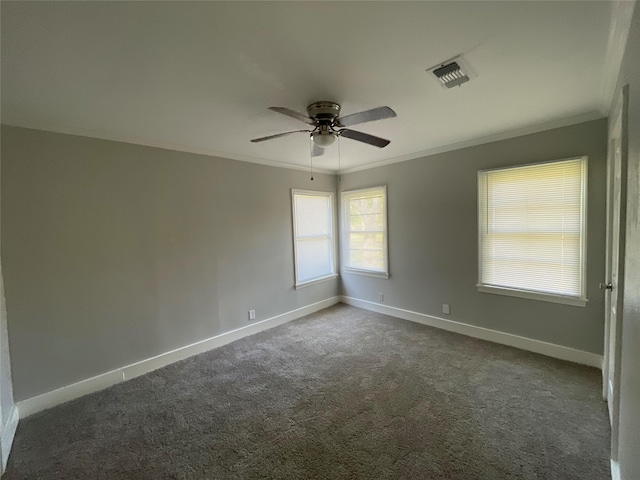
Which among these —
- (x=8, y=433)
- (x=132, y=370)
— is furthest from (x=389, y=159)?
(x=8, y=433)

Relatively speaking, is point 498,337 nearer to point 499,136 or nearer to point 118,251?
point 499,136

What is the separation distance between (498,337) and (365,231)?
2380 mm

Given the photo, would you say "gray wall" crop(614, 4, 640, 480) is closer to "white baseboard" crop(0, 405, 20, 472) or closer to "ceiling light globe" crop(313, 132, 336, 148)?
"ceiling light globe" crop(313, 132, 336, 148)

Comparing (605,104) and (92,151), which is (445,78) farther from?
(92,151)

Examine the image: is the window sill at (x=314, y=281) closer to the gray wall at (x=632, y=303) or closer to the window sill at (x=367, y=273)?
the window sill at (x=367, y=273)

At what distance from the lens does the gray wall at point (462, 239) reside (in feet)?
9.07

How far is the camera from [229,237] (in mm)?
3750

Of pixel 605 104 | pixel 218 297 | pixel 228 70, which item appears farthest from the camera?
pixel 218 297

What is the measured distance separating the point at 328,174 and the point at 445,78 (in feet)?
10.4

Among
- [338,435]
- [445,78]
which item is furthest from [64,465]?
[445,78]

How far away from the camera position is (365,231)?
4.84 metres

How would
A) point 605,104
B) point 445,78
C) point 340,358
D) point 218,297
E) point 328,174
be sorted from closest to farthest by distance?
point 445,78, point 605,104, point 340,358, point 218,297, point 328,174

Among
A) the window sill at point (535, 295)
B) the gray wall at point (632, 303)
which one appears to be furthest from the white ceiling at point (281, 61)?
the window sill at point (535, 295)

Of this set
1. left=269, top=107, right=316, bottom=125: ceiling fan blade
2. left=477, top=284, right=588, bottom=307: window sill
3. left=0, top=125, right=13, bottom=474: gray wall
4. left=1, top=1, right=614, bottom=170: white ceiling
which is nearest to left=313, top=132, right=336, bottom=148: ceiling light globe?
left=269, top=107, right=316, bottom=125: ceiling fan blade
